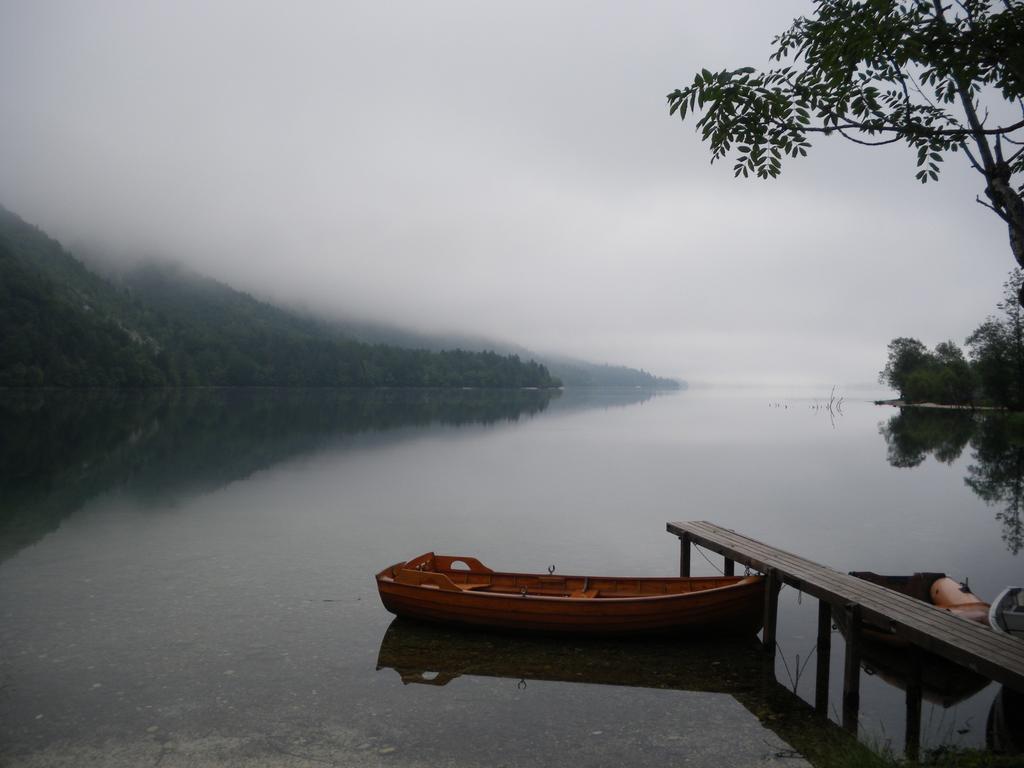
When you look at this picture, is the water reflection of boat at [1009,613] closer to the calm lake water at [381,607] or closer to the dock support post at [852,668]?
the calm lake water at [381,607]

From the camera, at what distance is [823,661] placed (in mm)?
13086

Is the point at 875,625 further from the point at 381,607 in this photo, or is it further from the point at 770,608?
the point at 381,607

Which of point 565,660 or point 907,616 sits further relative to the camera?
point 565,660

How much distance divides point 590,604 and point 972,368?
127 meters

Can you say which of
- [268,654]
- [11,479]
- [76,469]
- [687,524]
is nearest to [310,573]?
[268,654]

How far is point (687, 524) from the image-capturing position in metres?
19.6

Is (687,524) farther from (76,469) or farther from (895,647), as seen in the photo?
(76,469)

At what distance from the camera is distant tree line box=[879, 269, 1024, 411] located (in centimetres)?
8762

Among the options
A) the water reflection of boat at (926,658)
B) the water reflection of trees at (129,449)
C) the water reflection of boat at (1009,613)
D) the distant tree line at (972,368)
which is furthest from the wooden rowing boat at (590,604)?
the distant tree line at (972,368)

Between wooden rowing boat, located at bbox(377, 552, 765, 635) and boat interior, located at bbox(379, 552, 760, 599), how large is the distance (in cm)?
2

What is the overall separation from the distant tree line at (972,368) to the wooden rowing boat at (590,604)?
200 feet

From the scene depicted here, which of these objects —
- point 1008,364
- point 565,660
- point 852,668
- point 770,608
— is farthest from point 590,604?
point 1008,364

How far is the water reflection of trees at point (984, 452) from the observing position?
1242 inches

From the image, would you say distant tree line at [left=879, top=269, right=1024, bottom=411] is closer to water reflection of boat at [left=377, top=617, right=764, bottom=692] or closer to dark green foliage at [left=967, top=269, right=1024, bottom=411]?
dark green foliage at [left=967, top=269, right=1024, bottom=411]
